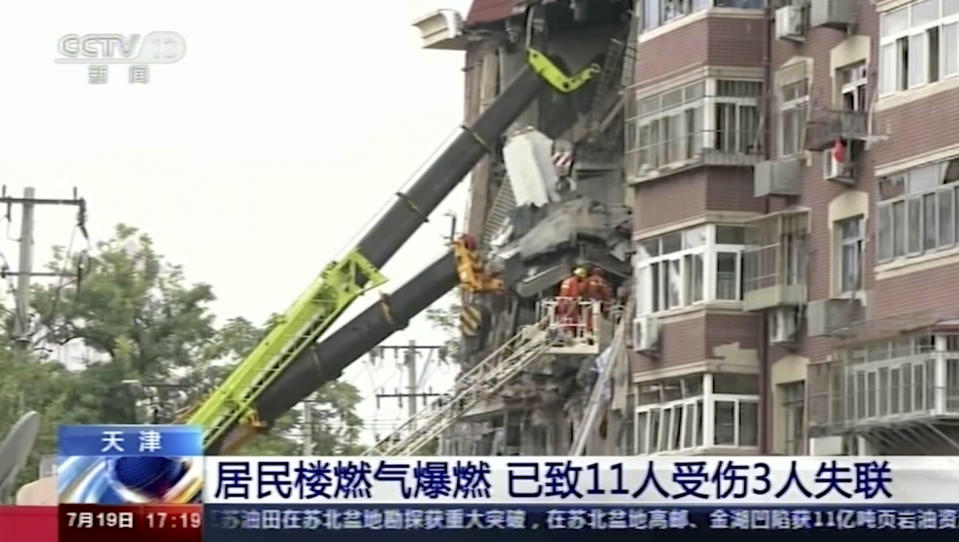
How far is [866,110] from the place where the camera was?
99.1 feet

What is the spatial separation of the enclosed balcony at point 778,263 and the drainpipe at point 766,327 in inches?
13.1

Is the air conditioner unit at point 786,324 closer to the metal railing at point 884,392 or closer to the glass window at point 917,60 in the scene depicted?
the metal railing at point 884,392

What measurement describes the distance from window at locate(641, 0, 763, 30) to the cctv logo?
9633 mm

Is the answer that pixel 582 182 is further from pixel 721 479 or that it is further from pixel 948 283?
pixel 721 479

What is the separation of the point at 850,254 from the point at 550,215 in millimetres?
7043

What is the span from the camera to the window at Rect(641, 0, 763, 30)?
32.4m

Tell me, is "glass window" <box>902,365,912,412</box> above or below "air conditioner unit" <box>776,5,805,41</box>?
below

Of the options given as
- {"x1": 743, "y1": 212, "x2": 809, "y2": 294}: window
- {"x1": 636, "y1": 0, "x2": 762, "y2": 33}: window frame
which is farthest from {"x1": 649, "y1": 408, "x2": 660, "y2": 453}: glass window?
{"x1": 636, "y1": 0, "x2": 762, "y2": 33}: window frame

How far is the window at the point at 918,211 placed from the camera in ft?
93.5

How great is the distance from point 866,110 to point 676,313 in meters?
3.77

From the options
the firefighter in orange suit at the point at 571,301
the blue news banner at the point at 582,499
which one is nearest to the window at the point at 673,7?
the firefighter in orange suit at the point at 571,301

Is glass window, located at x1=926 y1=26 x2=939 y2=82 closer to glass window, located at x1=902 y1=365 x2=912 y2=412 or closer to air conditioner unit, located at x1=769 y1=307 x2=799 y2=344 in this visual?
glass window, located at x1=902 y1=365 x2=912 y2=412

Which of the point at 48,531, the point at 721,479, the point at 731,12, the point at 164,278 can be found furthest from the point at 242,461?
the point at 164,278

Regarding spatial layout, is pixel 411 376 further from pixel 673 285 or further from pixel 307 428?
pixel 673 285
